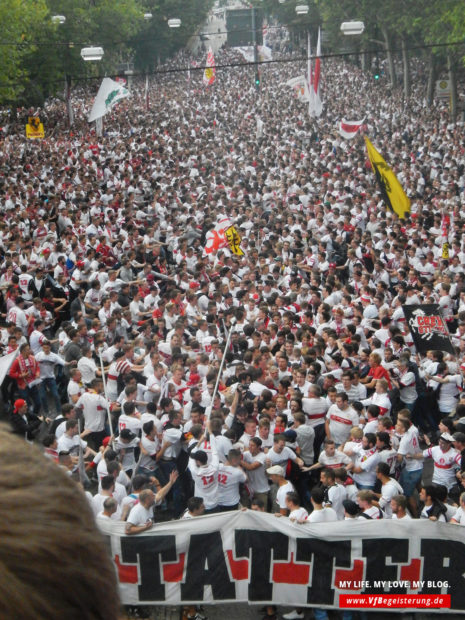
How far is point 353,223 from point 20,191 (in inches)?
408

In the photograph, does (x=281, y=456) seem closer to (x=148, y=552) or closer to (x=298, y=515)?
(x=298, y=515)

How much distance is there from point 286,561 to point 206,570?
720 millimetres

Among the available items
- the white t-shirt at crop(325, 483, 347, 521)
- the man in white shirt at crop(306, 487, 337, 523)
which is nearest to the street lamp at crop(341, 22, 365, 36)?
the white t-shirt at crop(325, 483, 347, 521)

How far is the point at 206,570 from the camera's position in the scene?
7.09 meters

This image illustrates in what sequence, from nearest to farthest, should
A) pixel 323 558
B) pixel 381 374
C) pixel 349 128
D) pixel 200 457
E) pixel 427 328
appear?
pixel 323 558
pixel 200 457
pixel 381 374
pixel 427 328
pixel 349 128

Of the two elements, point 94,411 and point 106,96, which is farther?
point 106,96

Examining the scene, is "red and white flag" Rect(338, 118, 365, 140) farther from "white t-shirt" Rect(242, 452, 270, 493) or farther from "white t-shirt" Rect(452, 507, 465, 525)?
"white t-shirt" Rect(452, 507, 465, 525)

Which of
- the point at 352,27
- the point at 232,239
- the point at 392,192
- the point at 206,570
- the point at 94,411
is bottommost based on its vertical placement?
the point at 206,570

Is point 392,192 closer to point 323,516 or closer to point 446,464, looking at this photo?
point 446,464

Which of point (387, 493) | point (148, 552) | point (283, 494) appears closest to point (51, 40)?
point (283, 494)

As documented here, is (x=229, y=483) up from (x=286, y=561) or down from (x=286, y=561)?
up

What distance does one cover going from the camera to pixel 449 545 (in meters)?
6.88

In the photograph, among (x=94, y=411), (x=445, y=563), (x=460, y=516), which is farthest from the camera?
(x=94, y=411)

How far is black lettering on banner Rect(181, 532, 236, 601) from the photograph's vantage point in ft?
23.1
